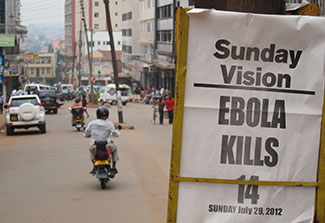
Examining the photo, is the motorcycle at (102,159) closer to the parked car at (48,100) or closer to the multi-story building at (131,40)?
the parked car at (48,100)

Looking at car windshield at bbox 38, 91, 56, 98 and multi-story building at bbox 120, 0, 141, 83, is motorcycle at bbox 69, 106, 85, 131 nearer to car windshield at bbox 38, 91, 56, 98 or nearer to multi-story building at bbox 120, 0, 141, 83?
car windshield at bbox 38, 91, 56, 98

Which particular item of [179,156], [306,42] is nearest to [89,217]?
[179,156]

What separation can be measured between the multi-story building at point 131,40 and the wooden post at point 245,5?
57.7 metres

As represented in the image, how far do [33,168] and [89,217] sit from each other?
641 centimetres

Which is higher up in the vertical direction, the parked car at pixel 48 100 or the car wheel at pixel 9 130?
the car wheel at pixel 9 130

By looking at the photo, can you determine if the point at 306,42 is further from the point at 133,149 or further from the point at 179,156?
the point at 133,149

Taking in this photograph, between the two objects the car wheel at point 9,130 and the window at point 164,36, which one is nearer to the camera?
the car wheel at point 9,130

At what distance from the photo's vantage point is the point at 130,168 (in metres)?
15.6

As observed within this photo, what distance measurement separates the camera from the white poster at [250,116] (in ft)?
16.6

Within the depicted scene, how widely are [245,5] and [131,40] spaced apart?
7428 cm

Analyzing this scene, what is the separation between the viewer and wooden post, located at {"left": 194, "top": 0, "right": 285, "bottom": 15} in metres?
5.48

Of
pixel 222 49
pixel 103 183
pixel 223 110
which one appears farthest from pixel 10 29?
pixel 223 110

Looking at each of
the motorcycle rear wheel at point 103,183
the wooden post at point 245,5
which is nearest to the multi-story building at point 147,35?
the motorcycle rear wheel at point 103,183

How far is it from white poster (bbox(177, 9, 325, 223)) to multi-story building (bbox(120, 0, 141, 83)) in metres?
58.2
